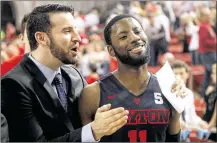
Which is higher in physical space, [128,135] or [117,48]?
[117,48]

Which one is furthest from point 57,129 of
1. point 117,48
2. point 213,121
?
point 213,121

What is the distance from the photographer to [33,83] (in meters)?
1.53

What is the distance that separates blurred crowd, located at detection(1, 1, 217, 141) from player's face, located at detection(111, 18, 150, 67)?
1.87 meters

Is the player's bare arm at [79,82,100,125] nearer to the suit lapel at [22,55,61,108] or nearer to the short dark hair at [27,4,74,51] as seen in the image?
the suit lapel at [22,55,61,108]

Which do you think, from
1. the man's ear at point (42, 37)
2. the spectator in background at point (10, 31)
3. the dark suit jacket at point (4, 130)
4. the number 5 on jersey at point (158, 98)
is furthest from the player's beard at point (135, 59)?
the spectator in background at point (10, 31)

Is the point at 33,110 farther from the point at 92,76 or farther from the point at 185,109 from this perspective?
the point at 185,109

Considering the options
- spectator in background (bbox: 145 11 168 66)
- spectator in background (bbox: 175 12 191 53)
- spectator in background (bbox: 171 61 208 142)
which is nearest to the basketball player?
spectator in background (bbox: 171 61 208 142)

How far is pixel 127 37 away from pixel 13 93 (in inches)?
15.7

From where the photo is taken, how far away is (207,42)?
586cm

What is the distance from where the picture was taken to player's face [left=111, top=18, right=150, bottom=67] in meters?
1.52

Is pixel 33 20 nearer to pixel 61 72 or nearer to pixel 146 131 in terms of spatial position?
pixel 61 72

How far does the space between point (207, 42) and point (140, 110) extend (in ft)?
14.7

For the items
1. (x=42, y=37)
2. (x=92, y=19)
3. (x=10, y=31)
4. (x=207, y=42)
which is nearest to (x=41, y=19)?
(x=42, y=37)

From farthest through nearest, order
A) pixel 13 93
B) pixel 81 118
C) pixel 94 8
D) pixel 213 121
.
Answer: pixel 94 8 → pixel 213 121 → pixel 81 118 → pixel 13 93
